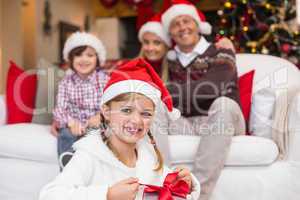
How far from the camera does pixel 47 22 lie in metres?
4.87

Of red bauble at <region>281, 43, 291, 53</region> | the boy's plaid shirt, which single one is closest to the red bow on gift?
the boy's plaid shirt

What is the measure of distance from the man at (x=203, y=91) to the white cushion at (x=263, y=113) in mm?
105

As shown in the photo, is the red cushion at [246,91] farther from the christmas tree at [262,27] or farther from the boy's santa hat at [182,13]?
the christmas tree at [262,27]

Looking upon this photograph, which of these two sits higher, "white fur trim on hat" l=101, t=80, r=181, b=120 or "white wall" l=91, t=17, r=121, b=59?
"white wall" l=91, t=17, r=121, b=59

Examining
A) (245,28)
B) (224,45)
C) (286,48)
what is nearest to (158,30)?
(224,45)

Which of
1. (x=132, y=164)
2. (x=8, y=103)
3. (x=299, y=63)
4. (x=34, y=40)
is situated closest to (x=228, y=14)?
(x=299, y=63)

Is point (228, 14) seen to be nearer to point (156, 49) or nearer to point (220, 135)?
point (156, 49)

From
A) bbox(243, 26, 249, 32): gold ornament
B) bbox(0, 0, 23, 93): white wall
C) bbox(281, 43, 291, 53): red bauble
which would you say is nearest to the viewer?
bbox(281, 43, 291, 53): red bauble

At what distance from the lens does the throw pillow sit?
200 cm

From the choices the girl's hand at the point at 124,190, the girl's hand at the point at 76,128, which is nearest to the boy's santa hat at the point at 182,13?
the girl's hand at the point at 76,128

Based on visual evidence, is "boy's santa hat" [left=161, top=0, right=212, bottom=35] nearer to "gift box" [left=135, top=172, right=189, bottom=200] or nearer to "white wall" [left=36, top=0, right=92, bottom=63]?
"gift box" [left=135, top=172, right=189, bottom=200]

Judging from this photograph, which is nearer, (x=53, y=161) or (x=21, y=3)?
(x=53, y=161)

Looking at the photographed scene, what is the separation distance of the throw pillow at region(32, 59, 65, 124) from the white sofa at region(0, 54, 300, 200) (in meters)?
0.26

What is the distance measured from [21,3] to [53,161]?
3515 mm
